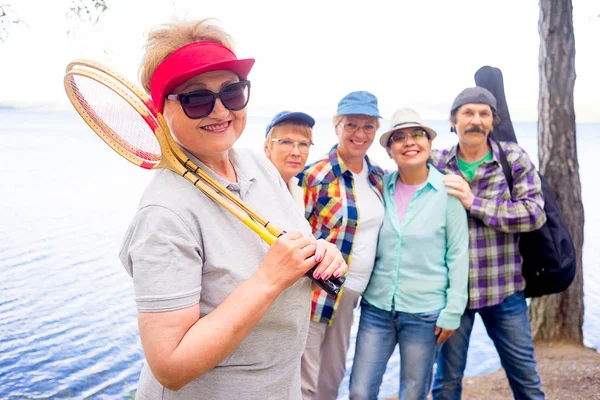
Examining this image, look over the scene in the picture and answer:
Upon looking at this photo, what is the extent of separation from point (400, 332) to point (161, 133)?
200 cm

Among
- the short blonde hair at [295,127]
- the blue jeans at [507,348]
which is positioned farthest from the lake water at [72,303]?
the blue jeans at [507,348]

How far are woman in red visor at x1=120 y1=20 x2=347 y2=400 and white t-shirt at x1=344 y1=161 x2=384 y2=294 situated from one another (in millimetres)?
1265

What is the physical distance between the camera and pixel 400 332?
8.98 ft

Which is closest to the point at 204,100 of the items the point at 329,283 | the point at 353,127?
the point at 329,283

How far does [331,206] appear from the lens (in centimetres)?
287

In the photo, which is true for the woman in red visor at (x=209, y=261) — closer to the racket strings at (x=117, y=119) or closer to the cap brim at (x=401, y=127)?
the racket strings at (x=117, y=119)

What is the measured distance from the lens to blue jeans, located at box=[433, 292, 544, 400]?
113 inches

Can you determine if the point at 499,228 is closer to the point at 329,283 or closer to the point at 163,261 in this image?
the point at 329,283

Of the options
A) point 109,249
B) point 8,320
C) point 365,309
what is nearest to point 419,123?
point 365,309

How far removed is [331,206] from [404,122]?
0.70 meters

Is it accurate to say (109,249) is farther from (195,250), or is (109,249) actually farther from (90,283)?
(195,250)

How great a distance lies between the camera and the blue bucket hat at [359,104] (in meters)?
2.95

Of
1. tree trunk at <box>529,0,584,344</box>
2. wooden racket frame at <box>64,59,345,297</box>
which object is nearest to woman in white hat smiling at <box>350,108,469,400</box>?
wooden racket frame at <box>64,59,345,297</box>

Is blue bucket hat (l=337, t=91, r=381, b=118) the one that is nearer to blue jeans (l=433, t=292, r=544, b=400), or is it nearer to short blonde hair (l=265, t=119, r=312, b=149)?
short blonde hair (l=265, t=119, r=312, b=149)
